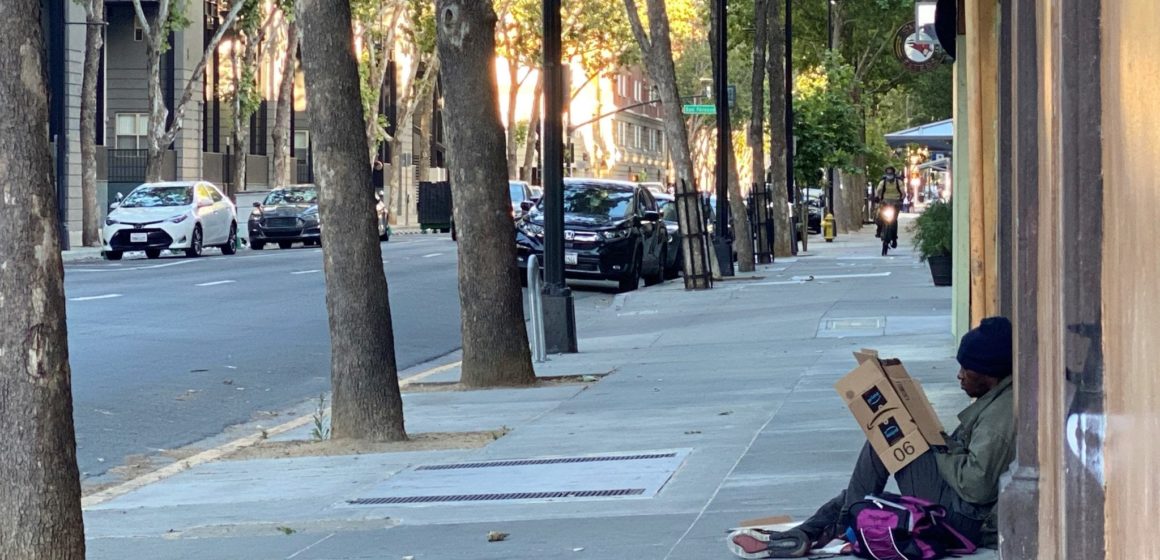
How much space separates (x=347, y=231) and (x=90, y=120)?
104 ft

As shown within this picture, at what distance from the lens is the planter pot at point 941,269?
73.7ft

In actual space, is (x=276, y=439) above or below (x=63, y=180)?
below

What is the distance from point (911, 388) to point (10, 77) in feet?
11.7

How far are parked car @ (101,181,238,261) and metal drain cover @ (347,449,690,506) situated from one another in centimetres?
2639

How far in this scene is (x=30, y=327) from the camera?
621 centimetres

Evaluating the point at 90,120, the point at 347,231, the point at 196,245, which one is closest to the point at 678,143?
the point at 196,245

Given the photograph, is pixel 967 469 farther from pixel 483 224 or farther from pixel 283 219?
pixel 283 219

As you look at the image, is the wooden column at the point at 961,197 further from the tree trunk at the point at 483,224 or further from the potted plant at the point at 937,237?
the potted plant at the point at 937,237

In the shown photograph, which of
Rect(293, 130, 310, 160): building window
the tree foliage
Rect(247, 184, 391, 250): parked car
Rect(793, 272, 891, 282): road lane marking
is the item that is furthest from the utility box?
Rect(793, 272, 891, 282): road lane marking

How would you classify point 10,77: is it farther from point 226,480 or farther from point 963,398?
point 963,398

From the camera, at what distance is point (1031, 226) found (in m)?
6.55

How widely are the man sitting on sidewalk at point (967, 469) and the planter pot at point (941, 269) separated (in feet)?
51.3

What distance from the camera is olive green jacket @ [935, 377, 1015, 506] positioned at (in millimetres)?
6719

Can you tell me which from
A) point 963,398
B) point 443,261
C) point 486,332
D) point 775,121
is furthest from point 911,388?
point 775,121
